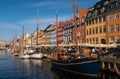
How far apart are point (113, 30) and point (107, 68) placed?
26819mm

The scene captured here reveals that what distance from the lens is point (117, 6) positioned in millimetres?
60906

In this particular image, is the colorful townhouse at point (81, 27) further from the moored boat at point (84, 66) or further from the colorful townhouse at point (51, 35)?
the moored boat at point (84, 66)

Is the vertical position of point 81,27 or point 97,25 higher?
point 81,27

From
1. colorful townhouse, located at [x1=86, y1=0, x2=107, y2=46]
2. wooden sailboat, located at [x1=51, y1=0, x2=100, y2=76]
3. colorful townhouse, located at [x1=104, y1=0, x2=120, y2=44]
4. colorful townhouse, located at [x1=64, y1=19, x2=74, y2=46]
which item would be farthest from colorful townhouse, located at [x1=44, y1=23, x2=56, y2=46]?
wooden sailboat, located at [x1=51, y1=0, x2=100, y2=76]

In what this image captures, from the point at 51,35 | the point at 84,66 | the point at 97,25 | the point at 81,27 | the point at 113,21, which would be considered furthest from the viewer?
the point at 51,35

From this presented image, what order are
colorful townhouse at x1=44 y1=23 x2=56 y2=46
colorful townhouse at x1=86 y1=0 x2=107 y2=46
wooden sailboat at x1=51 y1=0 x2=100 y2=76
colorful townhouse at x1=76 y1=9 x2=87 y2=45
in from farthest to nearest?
colorful townhouse at x1=44 y1=23 x2=56 y2=46, colorful townhouse at x1=76 y1=9 x2=87 y2=45, colorful townhouse at x1=86 y1=0 x2=107 y2=46, wooden sailboat at x1=51 y1=0 x2=100 y2=76

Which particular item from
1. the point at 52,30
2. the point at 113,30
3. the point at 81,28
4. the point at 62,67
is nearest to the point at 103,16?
the point at 113,30

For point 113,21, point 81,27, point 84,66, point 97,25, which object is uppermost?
point 81,27

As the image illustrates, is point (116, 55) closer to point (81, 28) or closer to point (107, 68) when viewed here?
point (107, 68)

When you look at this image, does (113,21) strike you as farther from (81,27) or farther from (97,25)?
(81,27)

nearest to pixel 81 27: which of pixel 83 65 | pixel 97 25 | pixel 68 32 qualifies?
pixel 97 25

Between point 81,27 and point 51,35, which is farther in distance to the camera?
point 51,35

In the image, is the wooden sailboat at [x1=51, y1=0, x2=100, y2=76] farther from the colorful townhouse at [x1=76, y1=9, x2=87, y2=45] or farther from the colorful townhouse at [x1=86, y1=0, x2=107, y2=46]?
the colorful townhouse at [x1=76, y1=9, x2=87, y2=45]

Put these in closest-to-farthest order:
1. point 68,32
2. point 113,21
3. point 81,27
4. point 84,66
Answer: point 84,66 → point 113,21 → point 81,27 → point 68,32
